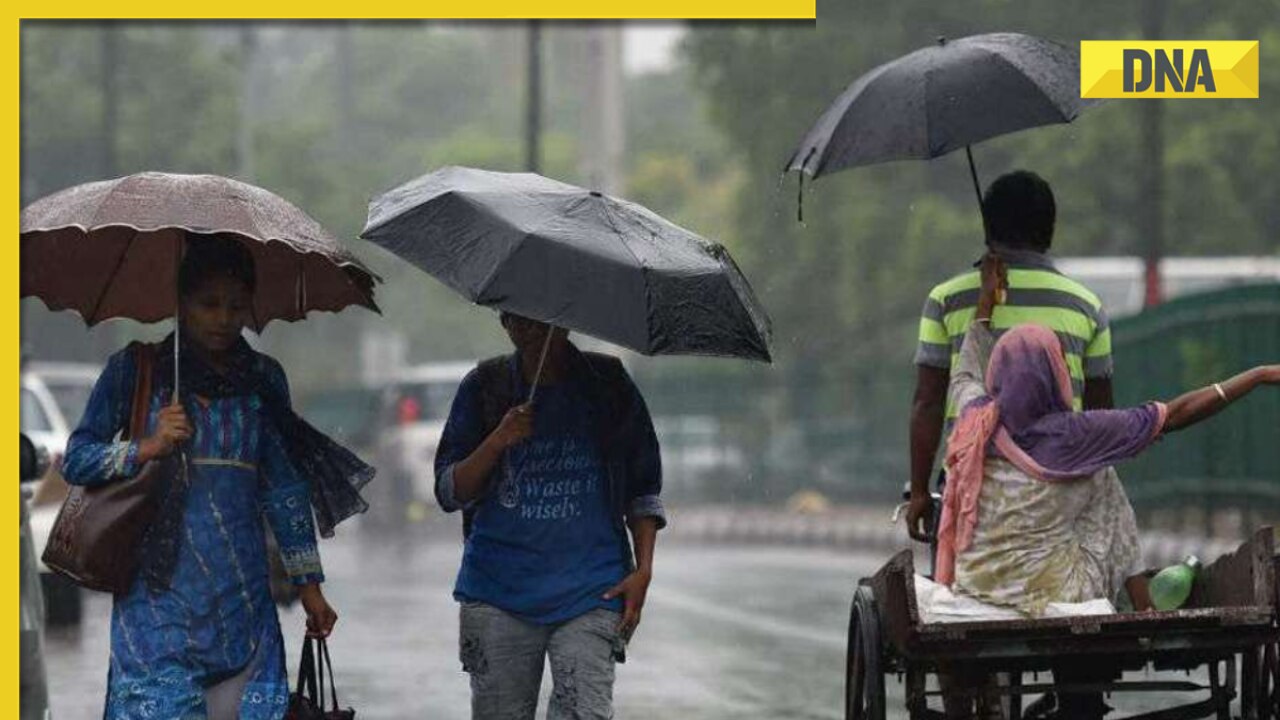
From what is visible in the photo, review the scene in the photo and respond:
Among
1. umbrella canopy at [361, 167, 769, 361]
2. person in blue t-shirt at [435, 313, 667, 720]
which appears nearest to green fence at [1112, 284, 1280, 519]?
person in blue t-shirt at [435, 313, 667, 720]

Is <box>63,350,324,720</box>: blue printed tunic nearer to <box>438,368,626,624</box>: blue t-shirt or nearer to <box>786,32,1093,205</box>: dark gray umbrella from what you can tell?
<box>438,368,626,624</box>: blue t-shirt

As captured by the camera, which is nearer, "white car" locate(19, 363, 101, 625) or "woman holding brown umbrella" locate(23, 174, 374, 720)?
"woman holding brown umbrella" locate(23, 174, 374, 720)

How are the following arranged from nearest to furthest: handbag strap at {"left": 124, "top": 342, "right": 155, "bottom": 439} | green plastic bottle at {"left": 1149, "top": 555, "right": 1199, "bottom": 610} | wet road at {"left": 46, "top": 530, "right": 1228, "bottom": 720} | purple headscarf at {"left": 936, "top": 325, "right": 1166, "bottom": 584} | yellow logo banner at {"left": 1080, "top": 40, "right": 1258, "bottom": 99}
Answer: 1. handbag strap at {"left": 124, "top": 342, "right": 155, "bottom": 439}
2. purple headscarf at {"left": 936, "top": 325, "right": 1166, "bottom": 584}
3. green plastic bottle at {"left": 1149, "top": 555, "right": 1199, "bottom": 610}
4. yellow logo banner at {"left": 1080, "top": 40, "right": 1258, "bottom": 99}
5. wet road at {"left": 46, "top": 530, "right": 1228, "bottom": 720}

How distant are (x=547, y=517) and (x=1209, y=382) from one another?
14590 mm

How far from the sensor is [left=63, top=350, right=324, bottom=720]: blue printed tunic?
600 centimetres

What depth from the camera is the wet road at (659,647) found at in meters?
Answer: 12.1

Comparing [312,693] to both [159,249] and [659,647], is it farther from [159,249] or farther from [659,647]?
[659,647]

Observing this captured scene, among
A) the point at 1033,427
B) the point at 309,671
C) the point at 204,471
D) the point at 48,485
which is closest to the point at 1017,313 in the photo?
the point at 1033,427

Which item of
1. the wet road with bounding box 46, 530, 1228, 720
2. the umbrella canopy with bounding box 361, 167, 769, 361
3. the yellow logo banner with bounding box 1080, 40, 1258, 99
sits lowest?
the wet road with bounding box 46, 530, 1228, 720

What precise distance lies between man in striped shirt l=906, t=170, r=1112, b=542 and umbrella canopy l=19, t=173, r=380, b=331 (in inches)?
67.1

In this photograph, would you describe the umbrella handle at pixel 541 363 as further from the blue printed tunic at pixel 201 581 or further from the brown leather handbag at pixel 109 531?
the brown leather handbag at pixel 109 531

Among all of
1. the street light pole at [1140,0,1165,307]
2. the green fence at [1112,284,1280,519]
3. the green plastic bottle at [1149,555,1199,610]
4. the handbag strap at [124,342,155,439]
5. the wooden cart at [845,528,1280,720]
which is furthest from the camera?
the street light pole at [1140,0,1165,307]

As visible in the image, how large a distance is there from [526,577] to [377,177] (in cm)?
6322

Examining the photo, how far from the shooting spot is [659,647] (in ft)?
51.5
